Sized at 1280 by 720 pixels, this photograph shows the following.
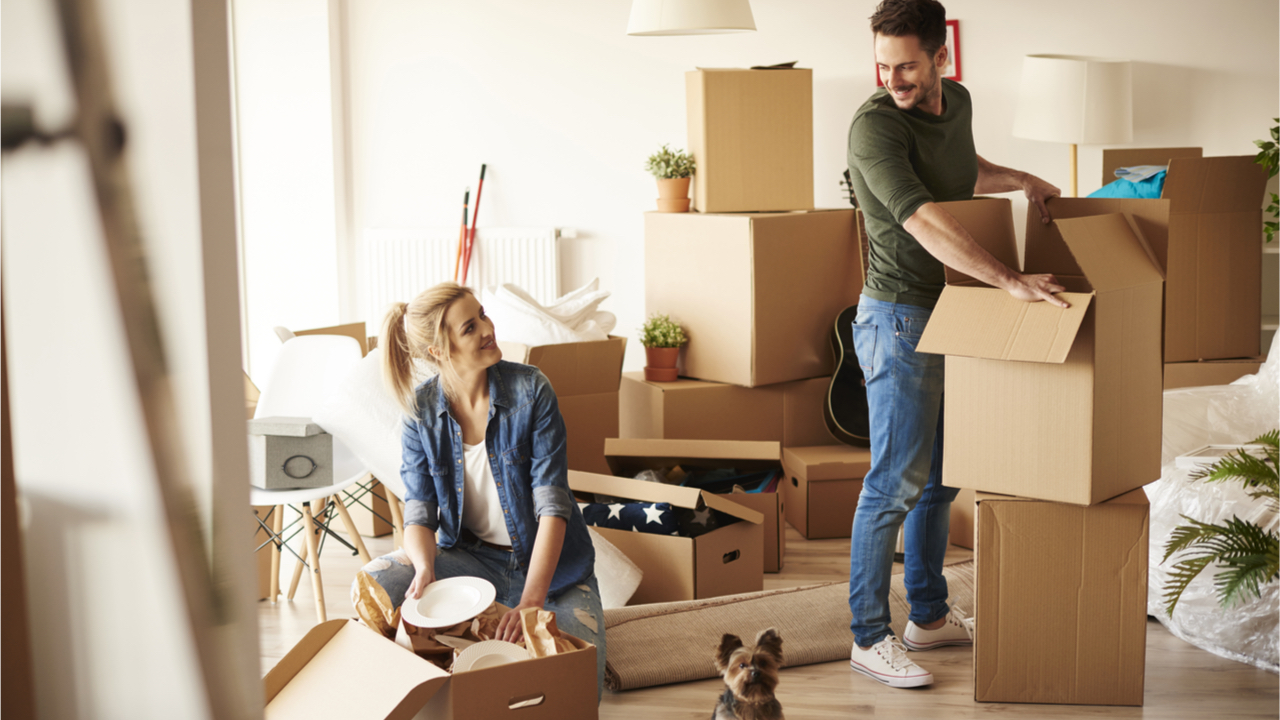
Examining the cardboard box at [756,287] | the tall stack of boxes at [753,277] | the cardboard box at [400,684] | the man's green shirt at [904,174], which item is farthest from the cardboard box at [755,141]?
the cardboard box at [400,684]

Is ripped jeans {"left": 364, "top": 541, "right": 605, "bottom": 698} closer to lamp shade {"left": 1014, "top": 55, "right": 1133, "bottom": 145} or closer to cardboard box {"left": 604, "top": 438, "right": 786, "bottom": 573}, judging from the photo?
cardboard box {"left": 604, "top": 438, "right": 786, "bottom": 573}

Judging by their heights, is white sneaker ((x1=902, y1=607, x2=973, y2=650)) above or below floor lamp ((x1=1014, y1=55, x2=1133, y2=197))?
below

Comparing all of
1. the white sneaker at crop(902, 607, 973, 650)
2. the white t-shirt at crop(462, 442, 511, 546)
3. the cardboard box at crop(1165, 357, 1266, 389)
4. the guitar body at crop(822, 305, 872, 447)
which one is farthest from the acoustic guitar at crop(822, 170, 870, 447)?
the white t-shirt at crop(462, 442, 511, 546)

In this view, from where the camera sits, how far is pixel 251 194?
14.0ft

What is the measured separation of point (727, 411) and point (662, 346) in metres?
0.31

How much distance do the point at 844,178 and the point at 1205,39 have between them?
1.39 meters

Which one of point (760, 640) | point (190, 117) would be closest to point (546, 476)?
point (760, 640)

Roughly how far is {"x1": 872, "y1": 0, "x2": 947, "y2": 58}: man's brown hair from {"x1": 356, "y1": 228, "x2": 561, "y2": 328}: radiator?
2.48 metres

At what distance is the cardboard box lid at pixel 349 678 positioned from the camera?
4.37 ft

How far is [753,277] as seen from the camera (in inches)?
124

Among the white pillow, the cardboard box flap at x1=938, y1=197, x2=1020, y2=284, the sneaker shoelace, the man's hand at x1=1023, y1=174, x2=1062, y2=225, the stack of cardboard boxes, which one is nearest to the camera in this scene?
the stack of cardboard boxes

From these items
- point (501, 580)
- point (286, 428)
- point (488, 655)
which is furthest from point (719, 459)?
point (488, 655)

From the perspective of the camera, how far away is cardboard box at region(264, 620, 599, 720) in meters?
1.35

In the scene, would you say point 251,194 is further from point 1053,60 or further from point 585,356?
point 1053,60
